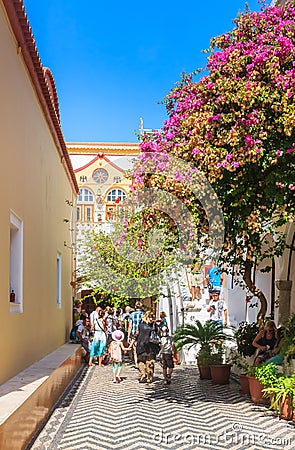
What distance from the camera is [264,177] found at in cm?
792

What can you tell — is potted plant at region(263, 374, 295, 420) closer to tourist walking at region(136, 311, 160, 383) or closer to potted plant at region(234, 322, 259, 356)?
potted plant at region(234, 322, 259, 356)

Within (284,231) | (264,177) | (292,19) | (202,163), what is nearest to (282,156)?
(264,177)

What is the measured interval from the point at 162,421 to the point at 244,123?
4.10m

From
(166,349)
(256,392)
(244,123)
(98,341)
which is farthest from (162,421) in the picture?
(98,341)

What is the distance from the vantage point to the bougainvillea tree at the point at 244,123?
7.38 metres

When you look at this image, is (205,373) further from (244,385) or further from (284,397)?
(284,397)

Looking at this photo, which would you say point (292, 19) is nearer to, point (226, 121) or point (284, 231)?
point (226, 121)

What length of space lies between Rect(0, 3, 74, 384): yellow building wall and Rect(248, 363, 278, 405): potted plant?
11.5 feet

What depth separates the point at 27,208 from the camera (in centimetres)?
943

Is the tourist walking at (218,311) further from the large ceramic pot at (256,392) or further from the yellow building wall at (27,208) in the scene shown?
the large ceramic pot at (256,392)

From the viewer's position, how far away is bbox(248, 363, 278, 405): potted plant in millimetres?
8990

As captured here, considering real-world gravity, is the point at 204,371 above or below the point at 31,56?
below

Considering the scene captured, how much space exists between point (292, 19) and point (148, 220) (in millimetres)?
3372

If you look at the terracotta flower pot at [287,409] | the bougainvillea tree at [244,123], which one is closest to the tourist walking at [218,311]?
the terracotta flower pot at [287,409]
